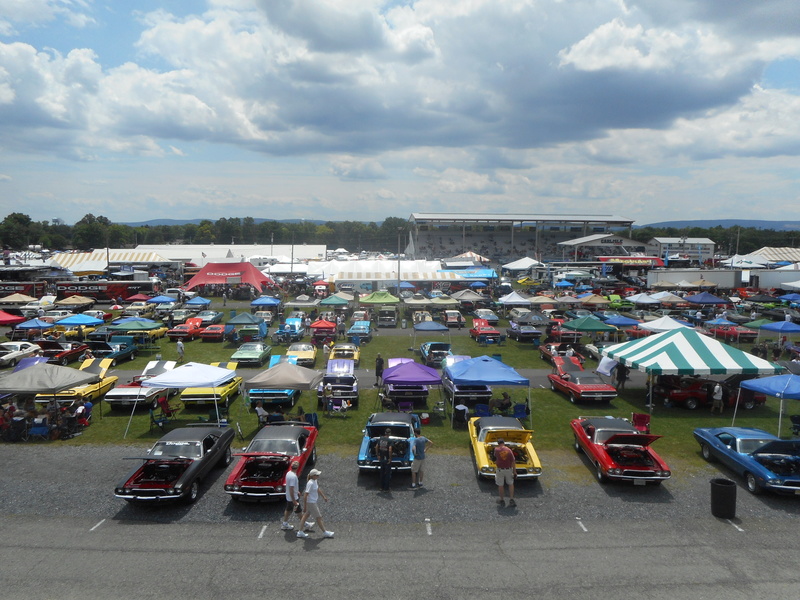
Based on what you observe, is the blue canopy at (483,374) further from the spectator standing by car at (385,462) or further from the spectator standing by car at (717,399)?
the spectator standing by car at (717,399)

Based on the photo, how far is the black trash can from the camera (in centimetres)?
1006

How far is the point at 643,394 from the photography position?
63.0ft

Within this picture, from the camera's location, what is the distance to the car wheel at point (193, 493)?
10547mm

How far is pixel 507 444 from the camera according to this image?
39.7ft

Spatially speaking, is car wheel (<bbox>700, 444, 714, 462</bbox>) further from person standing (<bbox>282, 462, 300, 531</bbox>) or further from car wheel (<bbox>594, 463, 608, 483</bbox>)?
person standing (<bbox>282, 462, 300, 531</bbox>)

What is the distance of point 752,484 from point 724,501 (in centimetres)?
161

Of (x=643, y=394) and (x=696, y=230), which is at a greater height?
(x=696, y=230)

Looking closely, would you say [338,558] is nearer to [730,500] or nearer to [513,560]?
[513,560]

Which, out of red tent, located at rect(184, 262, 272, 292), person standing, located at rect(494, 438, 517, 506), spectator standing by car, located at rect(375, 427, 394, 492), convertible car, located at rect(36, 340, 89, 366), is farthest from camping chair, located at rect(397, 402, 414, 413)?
red tent, located at rect(184, 262, 272, 292)

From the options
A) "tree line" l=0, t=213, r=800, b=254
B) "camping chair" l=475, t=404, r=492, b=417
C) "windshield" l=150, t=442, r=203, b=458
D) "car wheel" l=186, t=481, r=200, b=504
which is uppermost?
"tree line" l=0, t=213, r=800, b=254

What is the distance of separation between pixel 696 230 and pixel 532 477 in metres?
158

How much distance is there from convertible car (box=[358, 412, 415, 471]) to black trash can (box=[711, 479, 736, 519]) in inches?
237

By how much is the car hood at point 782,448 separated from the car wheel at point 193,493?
1188cm

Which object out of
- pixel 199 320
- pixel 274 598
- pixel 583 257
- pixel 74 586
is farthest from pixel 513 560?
pixel 583 257
